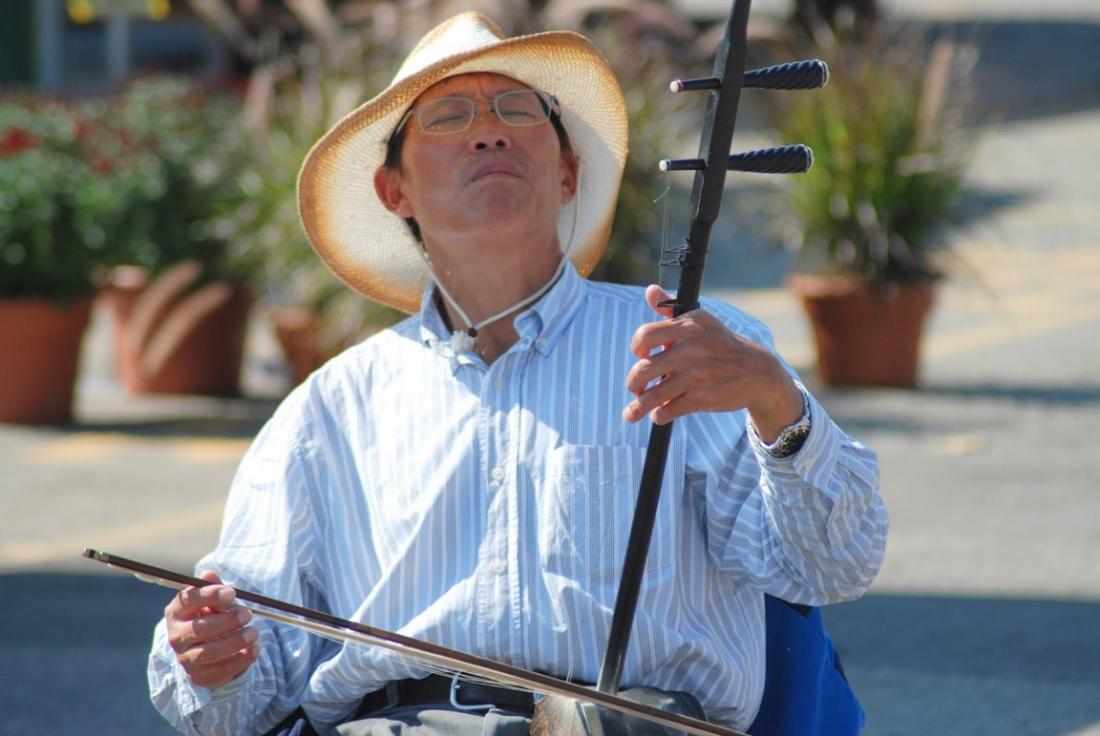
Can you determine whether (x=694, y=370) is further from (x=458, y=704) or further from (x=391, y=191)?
(x=391, y=191)

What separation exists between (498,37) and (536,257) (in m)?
0.41

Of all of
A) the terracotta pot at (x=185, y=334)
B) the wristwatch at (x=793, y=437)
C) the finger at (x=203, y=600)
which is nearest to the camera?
the wristwatch at (x=793, y=437)

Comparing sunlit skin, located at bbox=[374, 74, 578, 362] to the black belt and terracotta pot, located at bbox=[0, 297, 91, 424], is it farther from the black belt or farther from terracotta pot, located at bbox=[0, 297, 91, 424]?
terracotta pot, located at bbox=[0, 297, 91, 424]

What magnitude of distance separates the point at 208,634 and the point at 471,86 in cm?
92

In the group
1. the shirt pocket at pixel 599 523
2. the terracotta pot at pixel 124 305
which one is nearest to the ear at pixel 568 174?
the shirt pocket at pixel 599 523

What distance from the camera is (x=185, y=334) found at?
857cm

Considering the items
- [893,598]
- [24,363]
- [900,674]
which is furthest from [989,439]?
[24,363]

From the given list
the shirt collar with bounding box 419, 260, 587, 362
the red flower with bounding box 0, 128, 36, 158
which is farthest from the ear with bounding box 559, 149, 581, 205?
the red flower with bounding box 0, 128, 36, 158

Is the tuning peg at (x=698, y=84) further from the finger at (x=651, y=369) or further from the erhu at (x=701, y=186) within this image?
the finger at (x=651, y=369)

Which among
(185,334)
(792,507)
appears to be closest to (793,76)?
(792,507)

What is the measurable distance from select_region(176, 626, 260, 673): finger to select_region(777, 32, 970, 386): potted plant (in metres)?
6.02

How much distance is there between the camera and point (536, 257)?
275 centimetres

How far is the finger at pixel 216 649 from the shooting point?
2439 millimetres

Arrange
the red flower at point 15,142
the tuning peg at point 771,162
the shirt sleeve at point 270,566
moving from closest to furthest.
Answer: the tuning peg at point 771,162 → the shirt sleeve at point 270,566 → the red flower at point 15,142
